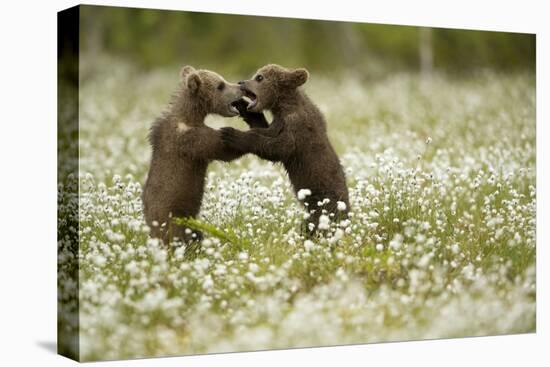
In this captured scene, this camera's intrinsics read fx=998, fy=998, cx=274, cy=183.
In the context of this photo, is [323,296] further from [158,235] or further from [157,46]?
[157,46]

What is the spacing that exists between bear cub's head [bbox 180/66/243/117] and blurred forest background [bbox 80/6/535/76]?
706 mm

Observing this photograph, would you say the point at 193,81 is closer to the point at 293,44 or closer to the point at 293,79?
the point at 293,79

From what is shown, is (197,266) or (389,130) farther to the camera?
A: (389,130)

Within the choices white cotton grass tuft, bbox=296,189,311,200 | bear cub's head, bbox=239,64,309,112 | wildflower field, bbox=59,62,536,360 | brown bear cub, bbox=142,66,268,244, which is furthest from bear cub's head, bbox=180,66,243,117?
white cotton grass tuft, bbox=296,189,311,200

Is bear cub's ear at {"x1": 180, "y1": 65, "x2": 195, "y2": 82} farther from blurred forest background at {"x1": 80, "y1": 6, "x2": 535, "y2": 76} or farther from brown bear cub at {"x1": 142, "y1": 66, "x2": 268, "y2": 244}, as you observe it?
blurred forest background at {"x1": 80, "y1": 6, "x2": 535, "y2": 76}

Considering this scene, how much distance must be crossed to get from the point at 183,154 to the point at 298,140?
113cm

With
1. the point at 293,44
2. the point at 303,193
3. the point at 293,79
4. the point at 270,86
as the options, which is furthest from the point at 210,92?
the point at 293,44

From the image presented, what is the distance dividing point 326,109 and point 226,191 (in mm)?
4289

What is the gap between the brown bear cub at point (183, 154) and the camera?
9.36m

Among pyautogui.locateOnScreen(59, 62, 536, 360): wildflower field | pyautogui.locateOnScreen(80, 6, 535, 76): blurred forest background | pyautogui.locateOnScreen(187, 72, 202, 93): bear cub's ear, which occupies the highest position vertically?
pyautogui.locateOnScreen(80, 6, 535, 76): blurred forest background

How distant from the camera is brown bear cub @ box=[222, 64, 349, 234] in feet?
31.5

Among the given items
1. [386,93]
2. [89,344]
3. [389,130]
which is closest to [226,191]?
[89,344]

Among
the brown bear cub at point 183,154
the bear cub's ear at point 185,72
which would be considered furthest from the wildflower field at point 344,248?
the bear cub's ear at point 185,72

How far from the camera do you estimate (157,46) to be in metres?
12.3
